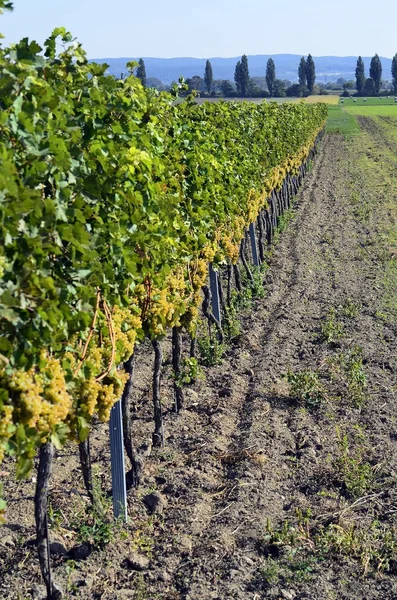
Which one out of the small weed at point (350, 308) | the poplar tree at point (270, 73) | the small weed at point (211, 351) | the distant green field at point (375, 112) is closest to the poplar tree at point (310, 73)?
the poplar tree at point (270, 73)

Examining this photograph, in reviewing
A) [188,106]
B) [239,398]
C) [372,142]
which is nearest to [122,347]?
[239,398]

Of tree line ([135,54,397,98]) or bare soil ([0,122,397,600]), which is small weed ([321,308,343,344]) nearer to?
bare soil ([0,122,397,600])

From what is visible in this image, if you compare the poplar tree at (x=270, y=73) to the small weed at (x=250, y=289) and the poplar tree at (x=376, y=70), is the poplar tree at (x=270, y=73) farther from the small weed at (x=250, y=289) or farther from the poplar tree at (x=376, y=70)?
the small weed at (x=250, y=289)

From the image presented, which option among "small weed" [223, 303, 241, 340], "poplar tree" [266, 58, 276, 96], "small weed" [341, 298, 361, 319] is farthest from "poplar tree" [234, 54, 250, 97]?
"small weed" [223, 303, 241, 340]

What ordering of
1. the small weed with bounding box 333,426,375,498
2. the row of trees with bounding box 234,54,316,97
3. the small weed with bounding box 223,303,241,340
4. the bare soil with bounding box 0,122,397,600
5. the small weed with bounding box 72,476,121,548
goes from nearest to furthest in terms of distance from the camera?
the bare soil with bounding box 0,122,397,600 → the small weed with bounding box 72,476,121,548 → the small weed with bounding box 333,426,375,498 → the small weed with bounding box 223,303,241,340 → the row of trees with bounding box 234,54,316,97

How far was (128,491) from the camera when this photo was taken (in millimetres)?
7238

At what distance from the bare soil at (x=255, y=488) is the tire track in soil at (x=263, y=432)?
0.02 m

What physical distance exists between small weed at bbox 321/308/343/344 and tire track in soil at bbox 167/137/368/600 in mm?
194

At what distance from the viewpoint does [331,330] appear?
11.5 m

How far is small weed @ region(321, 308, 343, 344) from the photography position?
11266mm

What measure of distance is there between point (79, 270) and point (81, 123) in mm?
1086

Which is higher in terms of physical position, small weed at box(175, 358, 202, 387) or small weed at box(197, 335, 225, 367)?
small weed at box(175, 358, 202, 387)

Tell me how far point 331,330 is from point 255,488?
4607 mm

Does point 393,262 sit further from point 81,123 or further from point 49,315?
point 49,315
